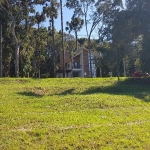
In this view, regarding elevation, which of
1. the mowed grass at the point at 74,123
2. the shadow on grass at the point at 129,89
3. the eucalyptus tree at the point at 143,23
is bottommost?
the mowed grass at the point at 74,123

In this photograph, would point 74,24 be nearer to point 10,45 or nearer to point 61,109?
point 10,45

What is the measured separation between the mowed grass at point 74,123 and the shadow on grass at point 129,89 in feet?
5.98

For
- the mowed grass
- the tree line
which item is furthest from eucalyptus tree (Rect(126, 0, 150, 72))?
the mowed grass

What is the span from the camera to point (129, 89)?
1705 cm

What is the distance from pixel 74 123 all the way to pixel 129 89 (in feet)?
32.4

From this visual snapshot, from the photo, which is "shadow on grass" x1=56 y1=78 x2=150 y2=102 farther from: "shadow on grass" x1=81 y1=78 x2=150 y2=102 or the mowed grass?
the mowed grass

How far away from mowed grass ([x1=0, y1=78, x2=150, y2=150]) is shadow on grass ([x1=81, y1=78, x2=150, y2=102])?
182cm

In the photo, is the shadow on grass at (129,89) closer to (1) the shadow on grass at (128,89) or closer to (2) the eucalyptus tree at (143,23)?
(1) the shadow on grass at (128,89)

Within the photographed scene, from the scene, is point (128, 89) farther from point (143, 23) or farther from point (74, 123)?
point (74, 123)

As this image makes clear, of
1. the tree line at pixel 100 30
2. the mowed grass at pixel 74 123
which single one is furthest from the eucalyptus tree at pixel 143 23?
the mowed grass at pixel 74 123

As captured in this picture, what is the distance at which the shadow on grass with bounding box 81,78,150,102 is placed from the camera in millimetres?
14820

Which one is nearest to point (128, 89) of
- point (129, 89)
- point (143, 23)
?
point (129, 89)

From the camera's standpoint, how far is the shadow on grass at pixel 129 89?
14.8m

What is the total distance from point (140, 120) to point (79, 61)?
123 ft
